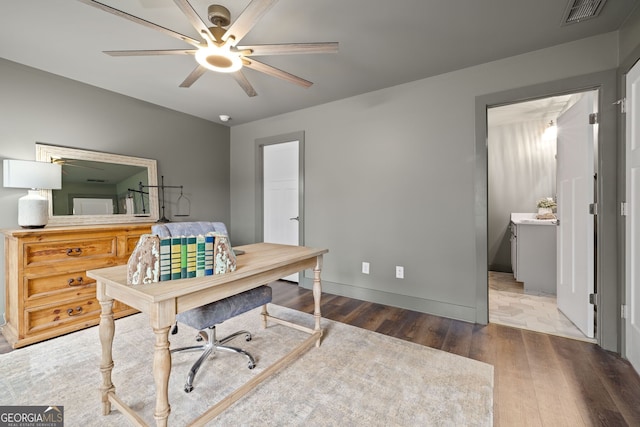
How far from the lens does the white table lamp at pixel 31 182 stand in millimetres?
2205

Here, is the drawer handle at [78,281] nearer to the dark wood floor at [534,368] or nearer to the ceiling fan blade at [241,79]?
the dark wood floor at [534,368]

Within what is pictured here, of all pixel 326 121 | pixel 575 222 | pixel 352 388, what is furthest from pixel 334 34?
pixel 575 222

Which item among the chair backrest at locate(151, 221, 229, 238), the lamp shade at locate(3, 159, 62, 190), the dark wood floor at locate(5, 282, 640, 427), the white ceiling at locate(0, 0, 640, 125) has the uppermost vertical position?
the white ceiling at locate(0, 0, 640, 125)

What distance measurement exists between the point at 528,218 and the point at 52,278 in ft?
19.8

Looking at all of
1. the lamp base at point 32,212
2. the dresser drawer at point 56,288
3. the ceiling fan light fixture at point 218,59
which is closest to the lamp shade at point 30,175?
the lamp base at point 32,212

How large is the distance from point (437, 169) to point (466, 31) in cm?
119

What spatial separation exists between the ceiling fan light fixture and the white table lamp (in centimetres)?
184

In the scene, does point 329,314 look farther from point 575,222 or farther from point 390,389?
point 575,222

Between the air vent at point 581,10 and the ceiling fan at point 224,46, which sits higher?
the air vent at point 581,10

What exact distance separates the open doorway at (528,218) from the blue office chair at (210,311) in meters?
2.37

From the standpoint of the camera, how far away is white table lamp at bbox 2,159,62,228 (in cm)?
221

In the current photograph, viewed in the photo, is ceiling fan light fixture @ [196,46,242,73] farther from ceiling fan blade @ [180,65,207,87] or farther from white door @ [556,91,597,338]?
white door @ [556,91,597,338]

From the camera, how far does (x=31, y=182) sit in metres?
2.27

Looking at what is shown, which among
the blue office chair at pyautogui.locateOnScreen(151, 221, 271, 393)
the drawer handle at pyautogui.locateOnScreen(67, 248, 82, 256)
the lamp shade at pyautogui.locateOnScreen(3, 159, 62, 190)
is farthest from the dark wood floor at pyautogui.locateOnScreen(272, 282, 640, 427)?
the lamp shade at pyautogui.locateOnScreen(3, 159, 62, 190)
